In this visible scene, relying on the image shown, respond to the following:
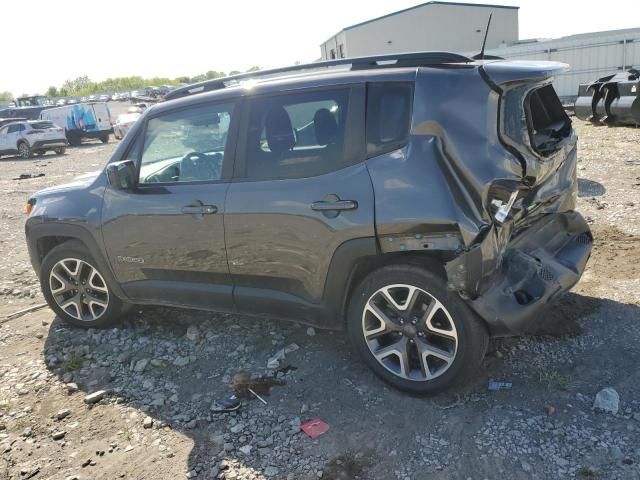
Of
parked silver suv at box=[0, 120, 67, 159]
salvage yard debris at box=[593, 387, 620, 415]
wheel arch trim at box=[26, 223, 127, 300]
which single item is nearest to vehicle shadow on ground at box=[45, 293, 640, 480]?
salvage yard debris at box=[593, 387, 620, 415]

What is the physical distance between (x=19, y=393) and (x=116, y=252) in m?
1.21

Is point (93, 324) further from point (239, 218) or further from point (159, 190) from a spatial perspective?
point (239, 218)

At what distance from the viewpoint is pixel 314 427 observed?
3162mm

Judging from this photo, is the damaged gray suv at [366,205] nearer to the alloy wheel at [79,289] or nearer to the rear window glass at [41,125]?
the alloy wheel at [79,289]

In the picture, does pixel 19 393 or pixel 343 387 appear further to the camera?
pixel 19 393

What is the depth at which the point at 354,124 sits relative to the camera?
327 cm

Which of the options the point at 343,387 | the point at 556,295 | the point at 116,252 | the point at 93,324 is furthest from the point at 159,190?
the point at 556,295

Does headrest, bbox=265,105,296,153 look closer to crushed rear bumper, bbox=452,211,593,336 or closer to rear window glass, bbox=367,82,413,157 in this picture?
rear window glass, bbox=367,82,413,157

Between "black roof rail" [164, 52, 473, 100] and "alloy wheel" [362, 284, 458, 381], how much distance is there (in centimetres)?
137

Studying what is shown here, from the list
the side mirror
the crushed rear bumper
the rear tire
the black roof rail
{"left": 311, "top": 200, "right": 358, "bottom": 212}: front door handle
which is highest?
the black roof rail

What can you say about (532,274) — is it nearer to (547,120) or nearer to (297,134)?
(547,120)

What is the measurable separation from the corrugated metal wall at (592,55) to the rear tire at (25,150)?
2072 cm

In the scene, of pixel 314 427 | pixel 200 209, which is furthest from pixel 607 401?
pixel 200 209

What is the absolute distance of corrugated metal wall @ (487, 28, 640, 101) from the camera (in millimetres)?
23250
